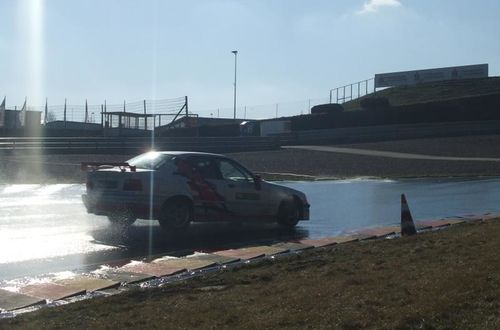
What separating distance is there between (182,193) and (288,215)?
7.76 ft

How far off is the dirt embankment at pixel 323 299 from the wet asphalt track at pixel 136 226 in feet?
7.11

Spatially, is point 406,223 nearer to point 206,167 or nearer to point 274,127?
point 206,167

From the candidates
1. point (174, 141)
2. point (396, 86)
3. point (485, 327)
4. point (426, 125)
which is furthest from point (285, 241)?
point (396, 86)

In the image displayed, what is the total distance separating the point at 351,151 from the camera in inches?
1761

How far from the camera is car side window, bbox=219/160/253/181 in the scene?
12.9 m

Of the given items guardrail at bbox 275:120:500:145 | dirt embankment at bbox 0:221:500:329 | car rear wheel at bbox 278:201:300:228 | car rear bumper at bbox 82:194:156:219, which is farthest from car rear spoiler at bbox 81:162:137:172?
guardrail at bbox 275:120:500:145

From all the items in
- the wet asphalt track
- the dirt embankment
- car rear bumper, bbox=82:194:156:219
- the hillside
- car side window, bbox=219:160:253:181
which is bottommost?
the wet asphalt track

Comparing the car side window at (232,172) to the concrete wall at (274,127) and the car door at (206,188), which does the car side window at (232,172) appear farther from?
the concrete wall at (274,127)

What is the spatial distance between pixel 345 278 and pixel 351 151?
125 feet

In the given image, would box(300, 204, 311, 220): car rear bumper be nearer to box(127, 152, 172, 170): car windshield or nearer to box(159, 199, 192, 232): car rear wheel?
box(159, 199, 192, 232): car rear wheel

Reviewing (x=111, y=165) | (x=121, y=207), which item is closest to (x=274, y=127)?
(x=111, y=165)

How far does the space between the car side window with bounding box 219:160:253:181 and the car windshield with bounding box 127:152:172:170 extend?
1.08 meters

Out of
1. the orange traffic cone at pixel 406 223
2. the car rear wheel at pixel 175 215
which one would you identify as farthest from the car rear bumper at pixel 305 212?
the orange traffic cone at pixel 406 223

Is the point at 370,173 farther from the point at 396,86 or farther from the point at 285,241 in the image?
the point at 396,86
